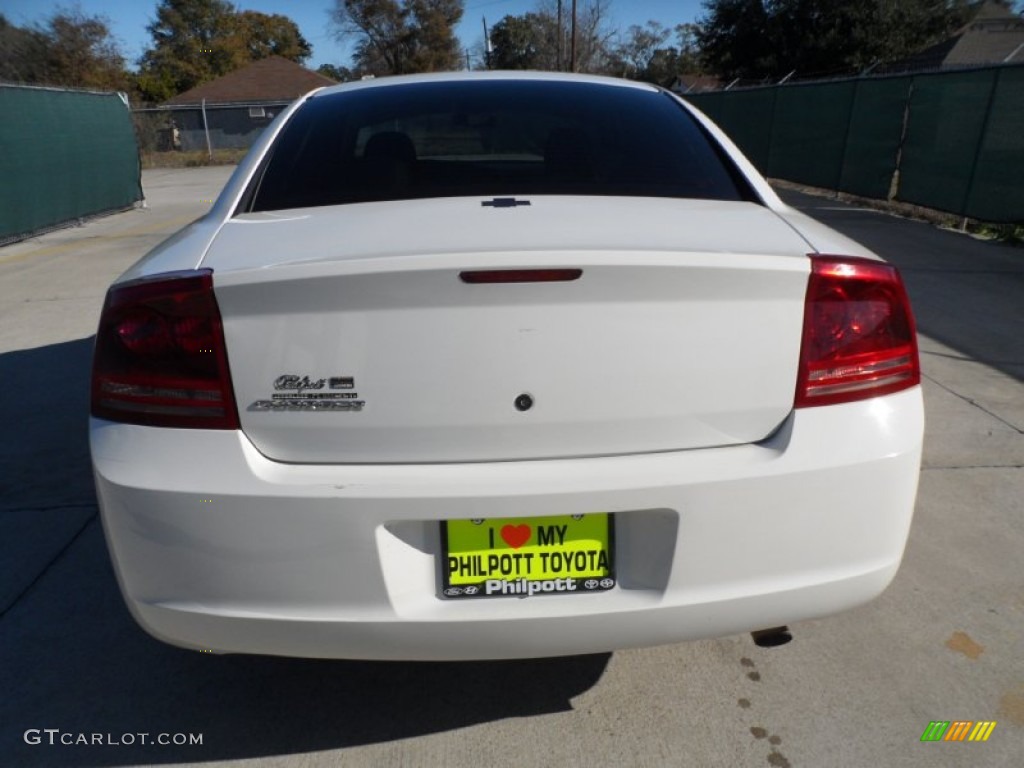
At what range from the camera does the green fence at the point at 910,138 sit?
9500 mm

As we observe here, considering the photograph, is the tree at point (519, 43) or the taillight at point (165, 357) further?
the tree at point (519, 43)

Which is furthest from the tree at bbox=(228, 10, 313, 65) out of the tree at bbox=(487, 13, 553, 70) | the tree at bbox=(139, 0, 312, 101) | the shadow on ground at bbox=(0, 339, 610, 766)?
the shadow on ground at bbox=(0, 339, 610, 766)

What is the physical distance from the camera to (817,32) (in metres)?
33.4

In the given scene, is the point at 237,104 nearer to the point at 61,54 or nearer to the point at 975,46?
the point at 61,54

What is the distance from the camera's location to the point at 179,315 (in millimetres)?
1718

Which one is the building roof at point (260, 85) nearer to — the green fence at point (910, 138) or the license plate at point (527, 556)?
the green fence at point (910, 138)

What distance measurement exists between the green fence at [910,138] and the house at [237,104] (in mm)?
24983

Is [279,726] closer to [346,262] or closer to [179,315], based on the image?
[179,315]

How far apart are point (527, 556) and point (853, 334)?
34.4 inches

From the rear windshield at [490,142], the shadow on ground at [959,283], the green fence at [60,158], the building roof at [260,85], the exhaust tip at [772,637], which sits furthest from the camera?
the building roof at [260,85]

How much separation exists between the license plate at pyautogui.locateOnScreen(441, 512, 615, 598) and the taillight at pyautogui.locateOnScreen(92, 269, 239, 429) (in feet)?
1.81

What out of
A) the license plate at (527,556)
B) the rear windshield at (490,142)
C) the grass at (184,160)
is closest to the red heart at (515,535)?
the license plate at (527,556)

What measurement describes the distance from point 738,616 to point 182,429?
4.19 ft

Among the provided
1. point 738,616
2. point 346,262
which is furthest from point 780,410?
point 346,262
